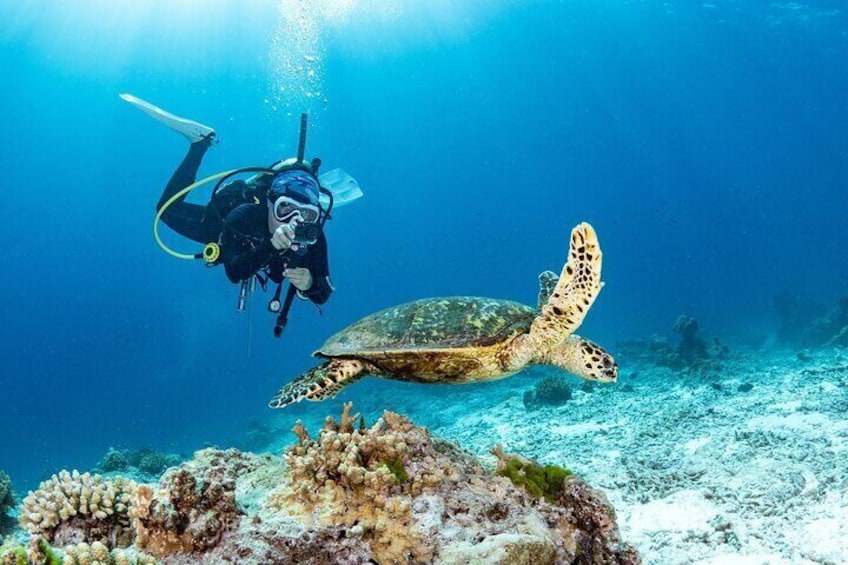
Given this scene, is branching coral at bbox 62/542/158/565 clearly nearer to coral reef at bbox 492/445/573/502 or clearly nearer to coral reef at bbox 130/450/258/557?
coral reef at bbox 130/450/258/557

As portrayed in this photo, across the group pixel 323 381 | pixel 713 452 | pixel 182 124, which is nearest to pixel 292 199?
pixel 323 381

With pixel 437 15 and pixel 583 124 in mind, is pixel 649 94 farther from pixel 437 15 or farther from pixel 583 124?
pixel 437 15

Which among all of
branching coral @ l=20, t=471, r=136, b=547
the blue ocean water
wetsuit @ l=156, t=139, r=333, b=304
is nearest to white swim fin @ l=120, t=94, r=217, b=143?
wetsuit @ l=156, t=139, r=333, b=304

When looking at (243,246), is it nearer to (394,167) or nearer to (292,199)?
(292,199)

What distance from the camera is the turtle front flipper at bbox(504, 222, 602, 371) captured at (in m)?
4.24

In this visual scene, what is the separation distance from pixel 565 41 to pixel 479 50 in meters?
12.4

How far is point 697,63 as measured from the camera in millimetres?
72938

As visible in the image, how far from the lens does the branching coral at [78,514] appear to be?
2.98 meters

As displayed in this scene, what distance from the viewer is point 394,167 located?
4742 inches

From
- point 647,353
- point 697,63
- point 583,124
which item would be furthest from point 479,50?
point 647,353

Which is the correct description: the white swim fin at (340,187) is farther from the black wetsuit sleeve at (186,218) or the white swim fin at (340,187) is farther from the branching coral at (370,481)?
the branching coral at (370,481)

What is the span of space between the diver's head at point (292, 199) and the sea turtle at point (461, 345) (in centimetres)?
214

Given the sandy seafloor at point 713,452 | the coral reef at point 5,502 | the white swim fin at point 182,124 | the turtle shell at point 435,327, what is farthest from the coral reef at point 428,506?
the white swim fin at point 182,124

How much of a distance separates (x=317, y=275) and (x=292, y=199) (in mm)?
1207
